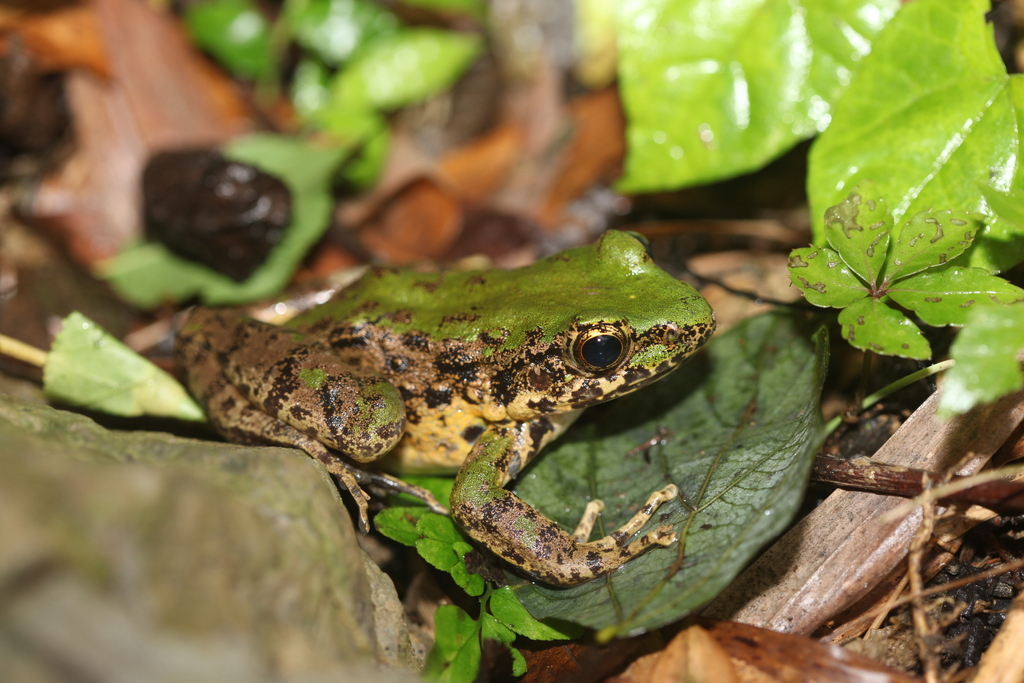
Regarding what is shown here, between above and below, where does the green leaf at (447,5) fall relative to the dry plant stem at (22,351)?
above

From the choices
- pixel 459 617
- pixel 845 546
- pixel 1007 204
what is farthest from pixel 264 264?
pixel 1007 204

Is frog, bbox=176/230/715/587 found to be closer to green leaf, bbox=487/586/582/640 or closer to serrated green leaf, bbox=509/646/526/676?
green leaf, bbox=487/586/582/640

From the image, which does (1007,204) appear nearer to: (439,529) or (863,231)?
(863,231)

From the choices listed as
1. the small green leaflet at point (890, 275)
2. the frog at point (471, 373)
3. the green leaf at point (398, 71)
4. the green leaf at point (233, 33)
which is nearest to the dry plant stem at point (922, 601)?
the small green leaflet at point (890, 275)

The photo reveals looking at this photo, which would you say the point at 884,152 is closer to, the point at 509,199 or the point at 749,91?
the point at 749,91

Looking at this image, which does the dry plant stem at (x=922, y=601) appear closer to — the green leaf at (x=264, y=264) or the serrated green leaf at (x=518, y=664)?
the serrated green leaf at (x=518, y=664)

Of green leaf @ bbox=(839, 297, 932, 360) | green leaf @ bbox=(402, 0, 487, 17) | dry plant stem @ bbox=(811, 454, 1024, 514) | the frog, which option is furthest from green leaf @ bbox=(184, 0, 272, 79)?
dry plant stem @ bbox=(811, 454, 1024, 514)
